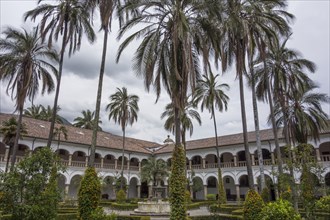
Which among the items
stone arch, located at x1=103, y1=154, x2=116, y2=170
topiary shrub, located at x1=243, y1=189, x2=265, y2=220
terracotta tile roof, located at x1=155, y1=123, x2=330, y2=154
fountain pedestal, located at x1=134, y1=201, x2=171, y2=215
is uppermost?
terracotta tile roof, located at x1=155, y1=123, x2=330, y2=154

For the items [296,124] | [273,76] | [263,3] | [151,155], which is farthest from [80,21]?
[151,155]

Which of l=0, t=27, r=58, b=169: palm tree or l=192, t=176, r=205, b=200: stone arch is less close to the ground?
l=0, t=27, r=58, b=169: palm tree

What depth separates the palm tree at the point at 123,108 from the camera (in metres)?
36.5

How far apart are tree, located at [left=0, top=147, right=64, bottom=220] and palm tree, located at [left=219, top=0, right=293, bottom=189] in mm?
10972

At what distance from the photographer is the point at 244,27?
1650cm

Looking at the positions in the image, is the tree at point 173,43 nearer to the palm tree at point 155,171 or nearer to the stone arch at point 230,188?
the palm tree at point 155,171

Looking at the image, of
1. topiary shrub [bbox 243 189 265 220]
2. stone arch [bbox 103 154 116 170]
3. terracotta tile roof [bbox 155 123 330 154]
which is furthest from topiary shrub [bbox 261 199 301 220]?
stone arch [bbox 103 154 116 170]

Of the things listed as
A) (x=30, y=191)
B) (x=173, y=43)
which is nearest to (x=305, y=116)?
(x=173, y=43)

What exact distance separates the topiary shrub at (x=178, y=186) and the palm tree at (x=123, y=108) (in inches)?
943

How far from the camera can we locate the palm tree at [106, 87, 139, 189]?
36.5m

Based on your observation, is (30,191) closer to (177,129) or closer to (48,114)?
(177,129)

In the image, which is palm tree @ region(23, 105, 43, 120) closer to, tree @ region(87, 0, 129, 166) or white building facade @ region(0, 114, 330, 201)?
white building facade @ region(0, 114, 330, 201)

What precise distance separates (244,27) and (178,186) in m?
10.5

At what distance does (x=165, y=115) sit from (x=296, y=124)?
17.7 metres
